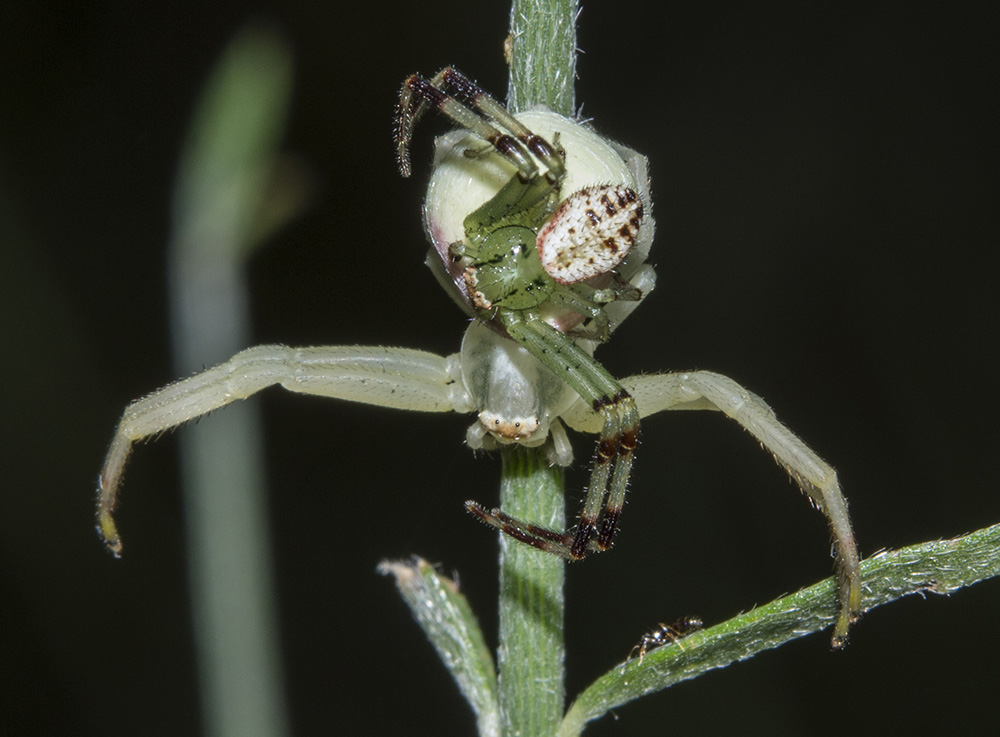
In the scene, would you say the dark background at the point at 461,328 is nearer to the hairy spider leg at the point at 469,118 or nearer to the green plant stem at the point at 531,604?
the green plant stem at the point at 531,604

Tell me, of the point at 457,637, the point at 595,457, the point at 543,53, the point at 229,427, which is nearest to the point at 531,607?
the point at 457,637

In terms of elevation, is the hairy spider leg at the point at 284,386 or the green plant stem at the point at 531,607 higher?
the hairy spider leg at the point at 284,386

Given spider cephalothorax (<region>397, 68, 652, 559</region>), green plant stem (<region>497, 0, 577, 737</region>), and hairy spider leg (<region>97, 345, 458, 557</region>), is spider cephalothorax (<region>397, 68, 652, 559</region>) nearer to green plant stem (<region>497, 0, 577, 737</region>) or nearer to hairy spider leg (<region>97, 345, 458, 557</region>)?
green plant stem (<region>497, 0, 577, 737</region>)

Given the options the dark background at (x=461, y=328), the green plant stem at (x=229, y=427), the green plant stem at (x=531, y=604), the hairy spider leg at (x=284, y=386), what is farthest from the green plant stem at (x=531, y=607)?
the dark background at (x=461, y=328)

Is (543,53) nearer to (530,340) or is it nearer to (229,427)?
(530,340)

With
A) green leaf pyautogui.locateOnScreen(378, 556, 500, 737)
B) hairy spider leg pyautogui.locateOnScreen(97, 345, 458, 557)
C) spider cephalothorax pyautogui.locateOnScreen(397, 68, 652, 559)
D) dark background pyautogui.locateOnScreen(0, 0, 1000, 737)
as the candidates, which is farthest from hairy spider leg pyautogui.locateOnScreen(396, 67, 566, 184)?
dark background pyautogui.locateOnScreen(0, 0, 1000, 737)

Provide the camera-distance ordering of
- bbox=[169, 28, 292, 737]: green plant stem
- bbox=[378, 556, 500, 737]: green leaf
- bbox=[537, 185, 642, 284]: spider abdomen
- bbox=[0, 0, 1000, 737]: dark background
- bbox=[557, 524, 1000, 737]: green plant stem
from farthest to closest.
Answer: bbox=[0, 0, 1000, 737]: dark background < bbox=[169, 28, 292, 737]: green plant stem < bbox=[378, 556, 500, 737]: green leaf < bbox=[537, 185, 642, 284]: spider abdomen < bbox=[557, 524, 1000, 737]: green plant stem
